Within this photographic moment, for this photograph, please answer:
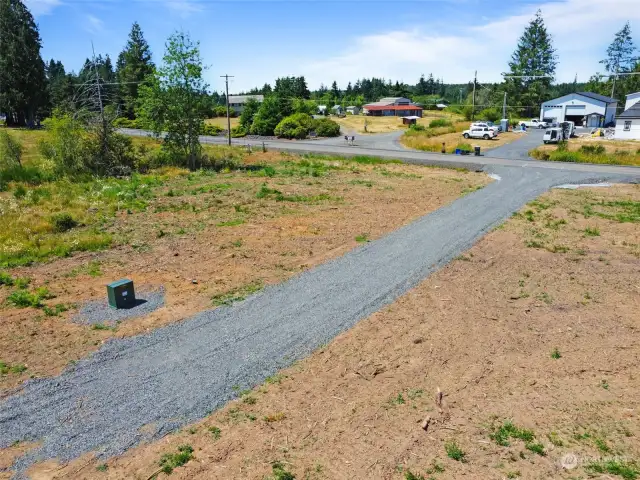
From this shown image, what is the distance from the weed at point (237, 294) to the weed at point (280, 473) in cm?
492

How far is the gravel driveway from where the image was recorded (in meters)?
6.27

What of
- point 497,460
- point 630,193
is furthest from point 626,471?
point 630,193

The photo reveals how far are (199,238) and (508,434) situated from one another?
11184mm

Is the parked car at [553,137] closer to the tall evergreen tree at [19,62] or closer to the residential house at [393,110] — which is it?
the residential house at [393,110]

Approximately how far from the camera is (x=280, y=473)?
18.1 ft

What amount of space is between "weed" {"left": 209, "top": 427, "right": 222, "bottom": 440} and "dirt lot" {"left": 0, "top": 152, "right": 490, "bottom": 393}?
314cm

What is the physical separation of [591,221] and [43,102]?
6471 cm

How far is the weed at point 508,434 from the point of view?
19.8 feet

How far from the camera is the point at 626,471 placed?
5.44 m

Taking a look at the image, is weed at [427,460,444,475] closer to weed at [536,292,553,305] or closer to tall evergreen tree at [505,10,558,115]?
weed at [536,292,553,305]

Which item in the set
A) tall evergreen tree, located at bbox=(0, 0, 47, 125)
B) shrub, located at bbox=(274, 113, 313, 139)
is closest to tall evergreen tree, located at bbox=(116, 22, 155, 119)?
tall evergreen tree, located at bbox=(0, 0, 47, 125)

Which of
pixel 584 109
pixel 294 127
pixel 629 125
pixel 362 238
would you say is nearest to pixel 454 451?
pixel 362 238

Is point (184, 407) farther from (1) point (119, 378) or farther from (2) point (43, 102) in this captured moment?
(2) point (43, 102)

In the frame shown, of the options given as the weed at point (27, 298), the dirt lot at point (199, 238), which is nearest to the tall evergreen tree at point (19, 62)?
the dirt lot at point (199, 238)
